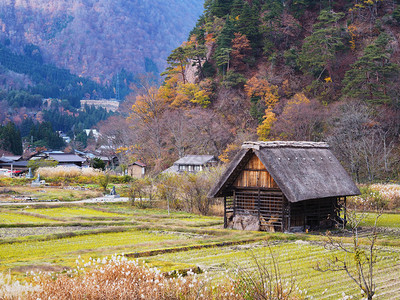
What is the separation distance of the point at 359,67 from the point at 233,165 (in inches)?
1369

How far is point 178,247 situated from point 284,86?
4544cm

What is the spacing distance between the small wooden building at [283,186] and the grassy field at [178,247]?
173cm

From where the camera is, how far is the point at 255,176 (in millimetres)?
24312

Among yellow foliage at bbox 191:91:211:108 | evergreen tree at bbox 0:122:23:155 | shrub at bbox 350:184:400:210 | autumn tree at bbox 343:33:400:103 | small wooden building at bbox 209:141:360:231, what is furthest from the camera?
evergreen tree at bbox 0:122:23:155

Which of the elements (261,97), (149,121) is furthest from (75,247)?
(149,121)

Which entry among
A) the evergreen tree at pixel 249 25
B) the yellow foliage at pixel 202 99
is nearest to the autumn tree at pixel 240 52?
Answer: the evergreen tree at pixel 249 25

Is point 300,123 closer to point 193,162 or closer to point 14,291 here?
point 193,162

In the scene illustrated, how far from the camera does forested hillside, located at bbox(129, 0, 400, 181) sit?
1893 inches

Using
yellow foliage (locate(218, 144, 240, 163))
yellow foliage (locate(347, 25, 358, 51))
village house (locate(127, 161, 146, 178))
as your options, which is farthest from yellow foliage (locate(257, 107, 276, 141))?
village house (locate(127, 161, 146, 178))

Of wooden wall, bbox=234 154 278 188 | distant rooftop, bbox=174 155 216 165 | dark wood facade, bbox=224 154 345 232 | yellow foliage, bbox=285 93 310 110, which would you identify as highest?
yellow foliage, bbox=285 93 310 110

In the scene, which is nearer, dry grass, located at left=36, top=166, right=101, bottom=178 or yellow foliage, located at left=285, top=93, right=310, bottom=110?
dry grass, located at left=36, top=166, right=101, bottom=178

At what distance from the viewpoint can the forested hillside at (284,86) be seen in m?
48.1

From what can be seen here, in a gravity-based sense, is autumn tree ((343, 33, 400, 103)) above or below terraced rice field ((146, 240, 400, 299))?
above

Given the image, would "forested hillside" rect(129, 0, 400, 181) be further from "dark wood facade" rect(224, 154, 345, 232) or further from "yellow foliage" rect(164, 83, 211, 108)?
"dark wood facade" rect(224, 154, 345, 232)
